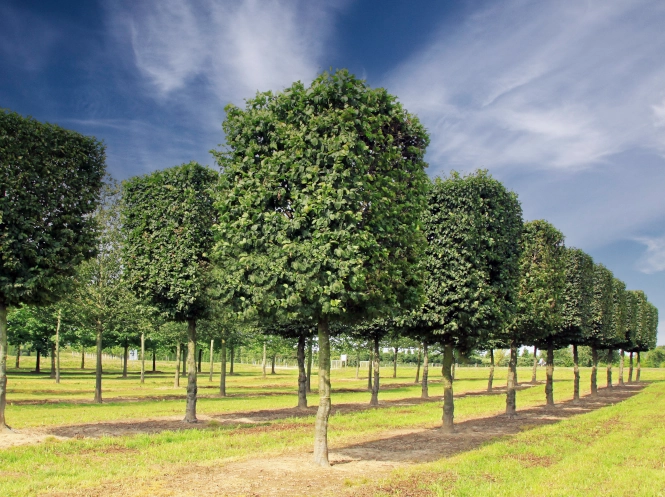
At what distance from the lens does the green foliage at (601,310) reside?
41938 millimetres

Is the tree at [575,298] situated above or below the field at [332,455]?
above

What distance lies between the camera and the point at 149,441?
1675 cm

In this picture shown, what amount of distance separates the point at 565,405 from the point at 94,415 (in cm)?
3007

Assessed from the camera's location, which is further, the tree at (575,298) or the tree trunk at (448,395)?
the tree at (575,298)

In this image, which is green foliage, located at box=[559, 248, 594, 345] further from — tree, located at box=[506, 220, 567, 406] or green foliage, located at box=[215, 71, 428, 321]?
green foliage, located at box=[215, 71, 428, 321]

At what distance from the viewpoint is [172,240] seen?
21156mm

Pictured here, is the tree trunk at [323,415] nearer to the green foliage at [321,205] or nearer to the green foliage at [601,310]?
the green foliage at [321,205]

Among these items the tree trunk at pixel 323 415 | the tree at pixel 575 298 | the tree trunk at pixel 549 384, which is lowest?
the tree trunk at pixel 549 384

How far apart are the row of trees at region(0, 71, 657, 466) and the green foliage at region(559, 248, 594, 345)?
534 cm

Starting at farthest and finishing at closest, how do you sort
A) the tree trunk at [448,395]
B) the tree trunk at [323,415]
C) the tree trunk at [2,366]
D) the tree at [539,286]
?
the tree at [539,286], the tree trunk at [448,395], the tree trunk at [2,366], the tree trunk at [323,415]

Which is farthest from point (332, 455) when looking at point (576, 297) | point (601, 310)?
point (601, 310)

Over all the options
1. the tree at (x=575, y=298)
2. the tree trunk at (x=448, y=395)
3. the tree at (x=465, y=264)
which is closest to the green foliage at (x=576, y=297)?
the tree at (x=575, y=298)

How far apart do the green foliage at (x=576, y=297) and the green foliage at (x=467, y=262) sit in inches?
586

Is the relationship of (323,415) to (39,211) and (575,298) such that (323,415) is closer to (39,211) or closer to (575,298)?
(39,211)
